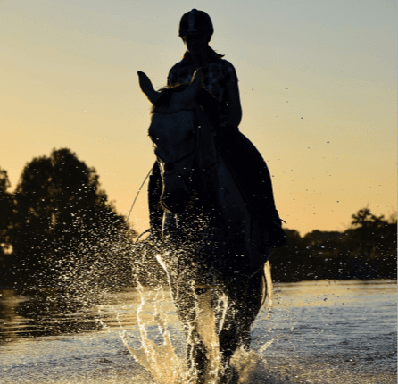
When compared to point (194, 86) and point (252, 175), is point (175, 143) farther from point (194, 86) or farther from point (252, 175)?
point (252, 175)

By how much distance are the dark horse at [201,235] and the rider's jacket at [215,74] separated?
78cm

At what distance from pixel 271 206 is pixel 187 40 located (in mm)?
2004

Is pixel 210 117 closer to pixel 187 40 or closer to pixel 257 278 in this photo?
pixel 187 40

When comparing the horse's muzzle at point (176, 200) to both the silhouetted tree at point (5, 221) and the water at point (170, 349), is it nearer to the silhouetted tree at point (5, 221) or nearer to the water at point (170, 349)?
the water at point (170, 349)

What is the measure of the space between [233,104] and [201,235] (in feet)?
4.99

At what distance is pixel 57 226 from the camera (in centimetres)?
4994

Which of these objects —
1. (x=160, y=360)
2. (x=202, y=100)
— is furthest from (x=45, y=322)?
(x=202, y=100)

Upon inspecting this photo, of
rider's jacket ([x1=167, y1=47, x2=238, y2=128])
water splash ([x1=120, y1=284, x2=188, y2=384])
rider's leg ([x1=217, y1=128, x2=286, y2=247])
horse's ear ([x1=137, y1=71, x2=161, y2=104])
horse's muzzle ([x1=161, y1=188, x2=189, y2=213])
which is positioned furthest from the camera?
water splash ([x1=120, y1=284, x2=188, y2=384])

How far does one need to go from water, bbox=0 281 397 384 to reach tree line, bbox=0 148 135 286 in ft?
73.2

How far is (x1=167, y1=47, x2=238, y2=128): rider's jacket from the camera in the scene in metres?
6.80

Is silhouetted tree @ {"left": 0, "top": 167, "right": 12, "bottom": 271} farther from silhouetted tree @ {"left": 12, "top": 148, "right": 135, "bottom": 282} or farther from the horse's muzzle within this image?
the horse's muzzle

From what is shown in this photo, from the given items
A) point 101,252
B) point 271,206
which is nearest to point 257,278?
point 271,206

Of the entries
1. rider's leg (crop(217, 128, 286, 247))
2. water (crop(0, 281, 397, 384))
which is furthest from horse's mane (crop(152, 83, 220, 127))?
water (crop(0, 281, 397, 384))

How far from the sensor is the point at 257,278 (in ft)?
27.9
